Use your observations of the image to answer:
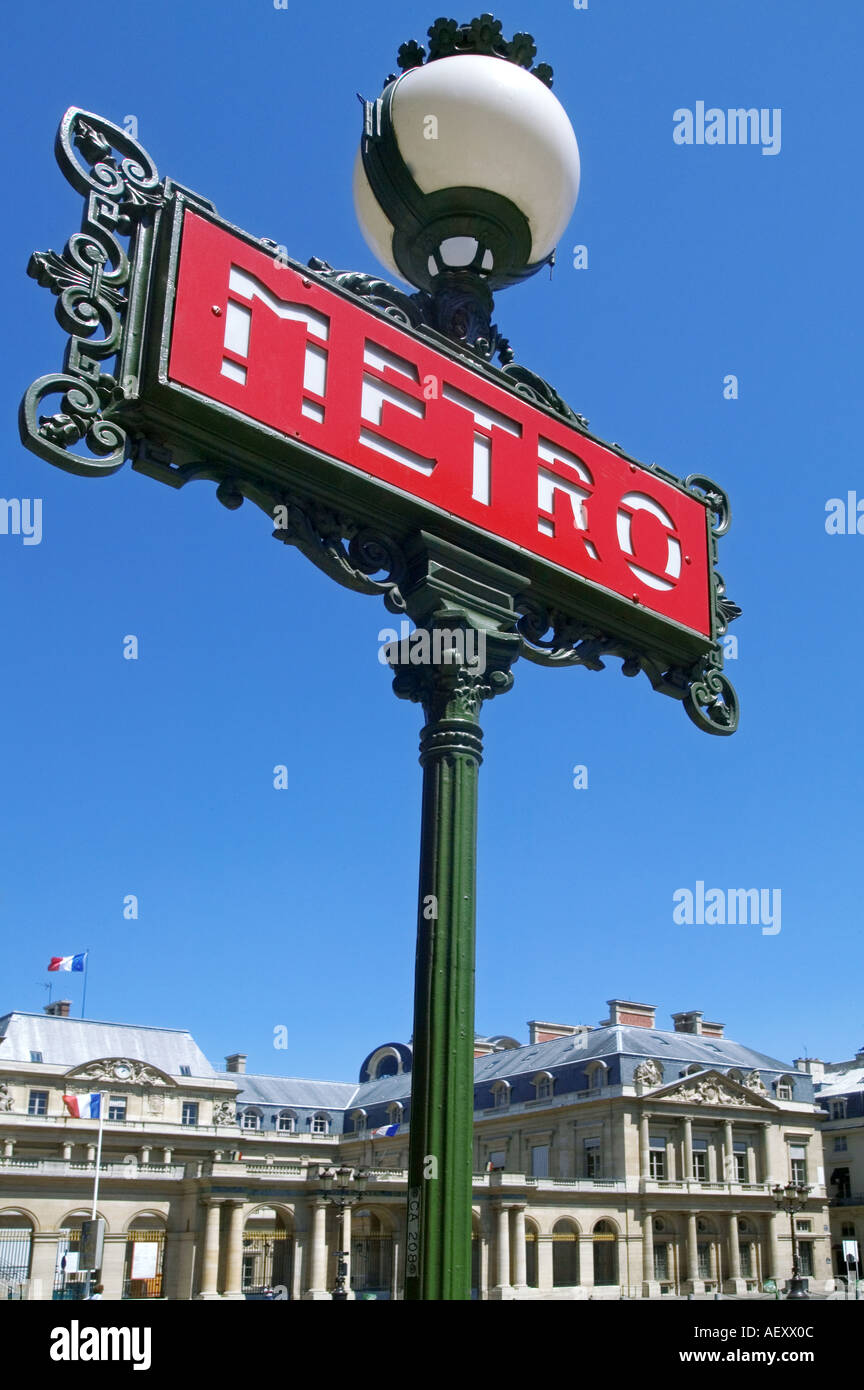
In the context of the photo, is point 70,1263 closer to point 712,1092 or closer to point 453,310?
point 712,1092

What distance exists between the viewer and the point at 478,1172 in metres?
63.7

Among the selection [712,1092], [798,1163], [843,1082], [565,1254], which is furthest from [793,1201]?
[843,1082]

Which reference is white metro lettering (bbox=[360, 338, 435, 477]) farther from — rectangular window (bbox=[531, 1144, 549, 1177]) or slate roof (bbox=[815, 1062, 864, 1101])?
slate roof (bbox=[815, 1062, 864, 1101])

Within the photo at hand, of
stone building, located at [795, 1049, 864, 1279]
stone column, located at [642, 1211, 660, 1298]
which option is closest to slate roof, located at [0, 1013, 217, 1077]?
stone column, located at [642, 1211, 660, 1298]

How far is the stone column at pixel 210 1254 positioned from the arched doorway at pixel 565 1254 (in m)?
16.3

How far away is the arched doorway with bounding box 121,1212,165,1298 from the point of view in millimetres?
47391

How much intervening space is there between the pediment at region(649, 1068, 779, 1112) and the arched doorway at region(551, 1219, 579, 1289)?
7.90 meters

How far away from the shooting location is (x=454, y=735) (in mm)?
4676

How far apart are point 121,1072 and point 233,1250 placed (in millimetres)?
19693

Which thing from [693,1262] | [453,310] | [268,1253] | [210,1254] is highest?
[453,310]

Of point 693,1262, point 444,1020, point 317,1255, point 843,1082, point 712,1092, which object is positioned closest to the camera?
point 444,1020
